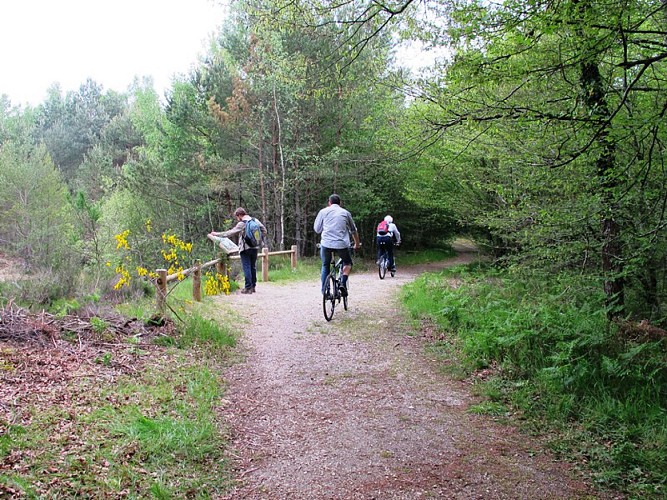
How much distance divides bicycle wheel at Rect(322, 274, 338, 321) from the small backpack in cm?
303

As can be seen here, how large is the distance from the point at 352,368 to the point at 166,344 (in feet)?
7.33

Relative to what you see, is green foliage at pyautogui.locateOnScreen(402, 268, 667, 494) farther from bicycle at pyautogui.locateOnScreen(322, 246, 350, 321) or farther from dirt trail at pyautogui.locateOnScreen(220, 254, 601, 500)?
bicycle at pyautogui.locateOnScreen(322, 246, 350, 321)

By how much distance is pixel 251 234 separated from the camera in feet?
34.1

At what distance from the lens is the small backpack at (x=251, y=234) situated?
10.4 m

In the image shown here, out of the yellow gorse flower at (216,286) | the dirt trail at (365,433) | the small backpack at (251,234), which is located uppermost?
the small backpack at (251,234)

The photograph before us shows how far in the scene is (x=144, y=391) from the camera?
4.27 m

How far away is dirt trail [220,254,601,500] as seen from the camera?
10.1ft

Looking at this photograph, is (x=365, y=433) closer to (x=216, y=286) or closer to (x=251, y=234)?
(x=251, y=234)

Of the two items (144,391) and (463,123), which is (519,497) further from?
(463,123)

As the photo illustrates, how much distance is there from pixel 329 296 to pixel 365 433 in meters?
4.17

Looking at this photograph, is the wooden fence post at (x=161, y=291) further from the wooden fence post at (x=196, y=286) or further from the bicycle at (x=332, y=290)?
the bicycle at (x=332, y=290)

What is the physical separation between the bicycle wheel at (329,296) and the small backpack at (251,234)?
303 cm

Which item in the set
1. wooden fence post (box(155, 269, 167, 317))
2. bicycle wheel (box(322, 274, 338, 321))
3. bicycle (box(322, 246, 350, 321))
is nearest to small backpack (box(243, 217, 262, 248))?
bicycle (box(322, 246, 350, 321))

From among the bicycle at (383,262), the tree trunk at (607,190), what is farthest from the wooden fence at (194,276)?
the tree trunk at (607,190)
